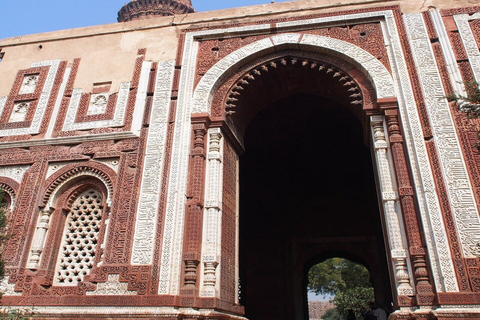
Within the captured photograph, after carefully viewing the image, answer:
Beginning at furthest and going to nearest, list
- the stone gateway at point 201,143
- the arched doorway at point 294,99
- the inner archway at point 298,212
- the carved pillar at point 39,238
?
the inner archway at point 298,212 < the carved pillar at point 39,238 < the arched doorway at point 294,99 < the stone gateway at point 201,143

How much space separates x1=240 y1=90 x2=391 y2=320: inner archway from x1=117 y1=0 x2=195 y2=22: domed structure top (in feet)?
35.5

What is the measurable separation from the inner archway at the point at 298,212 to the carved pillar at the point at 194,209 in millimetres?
3694

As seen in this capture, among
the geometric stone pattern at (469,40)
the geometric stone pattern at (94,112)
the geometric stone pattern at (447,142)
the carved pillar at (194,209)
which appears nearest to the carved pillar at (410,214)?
the geometric stone pattern at (447,142)

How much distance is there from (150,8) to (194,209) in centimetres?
1569

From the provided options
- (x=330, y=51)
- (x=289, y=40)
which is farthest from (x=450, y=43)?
(x=289, y=40)

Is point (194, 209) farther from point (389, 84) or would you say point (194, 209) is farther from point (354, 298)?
point (354, 298)

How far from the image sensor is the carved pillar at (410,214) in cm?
499

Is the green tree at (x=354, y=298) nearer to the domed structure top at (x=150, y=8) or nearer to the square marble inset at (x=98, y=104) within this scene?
the domed structure top at (x=150, y=8)

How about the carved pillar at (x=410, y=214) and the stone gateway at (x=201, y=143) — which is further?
the stone gateway at (x=201, y=143)

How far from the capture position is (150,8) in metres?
19.4

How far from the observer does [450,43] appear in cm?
674

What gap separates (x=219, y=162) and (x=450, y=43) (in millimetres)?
4118

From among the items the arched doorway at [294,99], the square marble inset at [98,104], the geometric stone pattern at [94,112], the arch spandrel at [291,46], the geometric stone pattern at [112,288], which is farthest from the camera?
the square marble inset at [98,104]

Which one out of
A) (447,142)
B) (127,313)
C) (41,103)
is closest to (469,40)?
(447,142)
